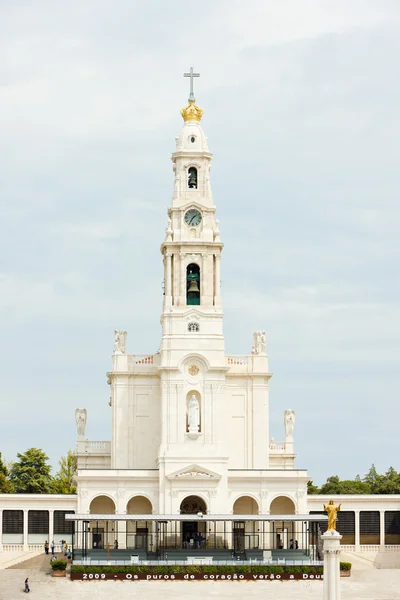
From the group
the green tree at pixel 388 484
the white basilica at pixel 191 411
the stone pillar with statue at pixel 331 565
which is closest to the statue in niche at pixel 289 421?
the white basilica at pixel 191 411

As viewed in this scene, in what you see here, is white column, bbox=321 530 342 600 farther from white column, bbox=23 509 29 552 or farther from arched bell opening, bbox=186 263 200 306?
white column, bbox=23 509 29 552

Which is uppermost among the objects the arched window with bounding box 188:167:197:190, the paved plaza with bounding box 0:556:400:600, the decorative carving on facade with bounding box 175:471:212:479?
the arched window with bounding box 188:167:197:190

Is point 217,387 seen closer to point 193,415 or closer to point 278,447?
point 193,415

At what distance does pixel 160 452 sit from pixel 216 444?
376 centimetres

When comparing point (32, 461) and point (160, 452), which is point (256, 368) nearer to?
point (160, 452)

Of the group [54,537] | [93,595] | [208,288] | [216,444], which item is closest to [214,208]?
[208,288]

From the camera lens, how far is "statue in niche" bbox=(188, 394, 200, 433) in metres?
97.4

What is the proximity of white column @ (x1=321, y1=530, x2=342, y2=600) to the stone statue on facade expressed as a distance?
44.8m

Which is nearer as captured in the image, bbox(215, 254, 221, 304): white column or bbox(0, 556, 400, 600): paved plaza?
bbox(0, 556, 400, 600): paved plaza

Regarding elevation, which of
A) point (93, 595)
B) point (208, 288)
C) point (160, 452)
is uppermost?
point (208, 288)

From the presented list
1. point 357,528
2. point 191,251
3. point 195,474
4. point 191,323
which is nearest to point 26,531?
point 195,474

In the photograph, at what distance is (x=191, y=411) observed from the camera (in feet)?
320

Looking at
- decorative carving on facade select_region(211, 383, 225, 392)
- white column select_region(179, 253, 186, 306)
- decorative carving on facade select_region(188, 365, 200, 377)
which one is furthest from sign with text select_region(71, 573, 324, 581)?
white column select_region(179, 253, 186, 306)

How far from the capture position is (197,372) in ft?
324
